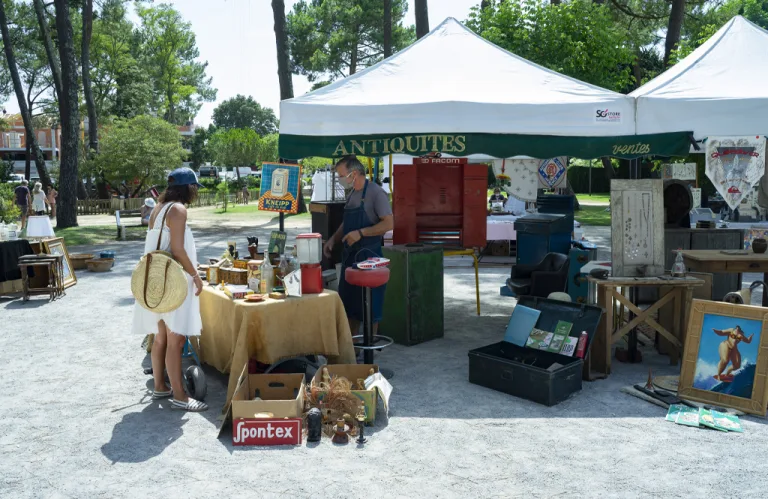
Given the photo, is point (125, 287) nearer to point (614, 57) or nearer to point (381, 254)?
point (381, 254)

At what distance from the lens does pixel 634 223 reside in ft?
19.2

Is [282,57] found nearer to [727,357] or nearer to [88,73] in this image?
[88,73]

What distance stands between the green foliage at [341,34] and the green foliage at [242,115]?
51.1 m

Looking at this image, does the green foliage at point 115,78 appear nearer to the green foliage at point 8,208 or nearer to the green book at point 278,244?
the green foliage at point 8,208

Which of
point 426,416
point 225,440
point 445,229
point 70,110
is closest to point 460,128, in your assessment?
point 445,229

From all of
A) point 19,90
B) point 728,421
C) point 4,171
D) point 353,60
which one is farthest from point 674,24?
point 4,171

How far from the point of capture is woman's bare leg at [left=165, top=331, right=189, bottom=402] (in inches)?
196

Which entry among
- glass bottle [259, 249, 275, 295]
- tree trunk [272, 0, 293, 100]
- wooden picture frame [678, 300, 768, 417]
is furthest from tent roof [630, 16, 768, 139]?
tree trunk [272, 0, 293, 100]

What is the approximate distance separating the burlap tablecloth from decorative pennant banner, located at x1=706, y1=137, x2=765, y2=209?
5124 millimetres

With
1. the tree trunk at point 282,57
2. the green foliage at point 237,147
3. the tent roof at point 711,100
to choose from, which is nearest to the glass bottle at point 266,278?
the tent roof at point 711,100

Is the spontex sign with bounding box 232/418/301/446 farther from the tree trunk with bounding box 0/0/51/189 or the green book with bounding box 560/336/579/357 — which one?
the tree trunk with bounding box 0/0/51/189

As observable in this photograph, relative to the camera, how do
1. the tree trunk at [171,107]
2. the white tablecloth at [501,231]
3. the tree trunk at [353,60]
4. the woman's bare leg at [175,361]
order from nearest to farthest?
1. the woman's bare leg at [175,361]
2. the white tablecloth at [501,231]
3. the tree trunk at [353,60]
4. the tree trunk at [171,107]

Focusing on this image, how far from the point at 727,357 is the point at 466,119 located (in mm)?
2763

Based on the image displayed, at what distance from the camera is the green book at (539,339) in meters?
5.82
